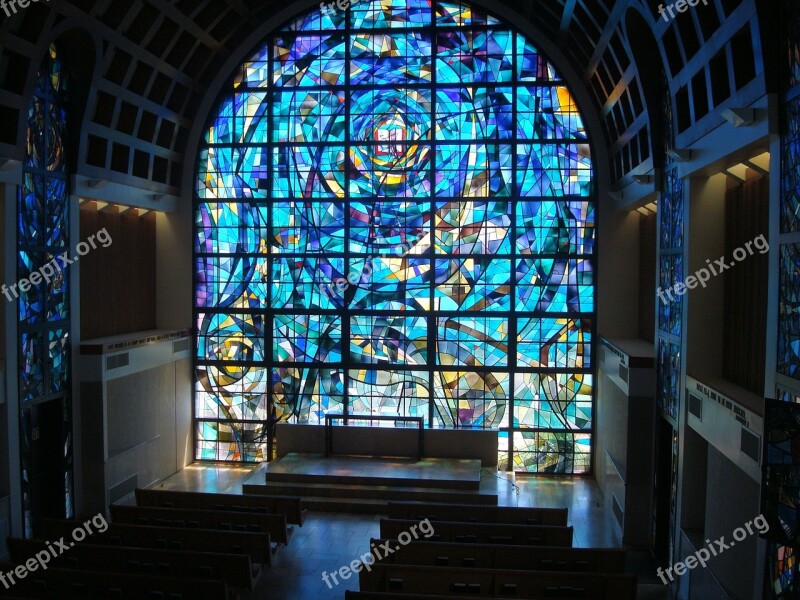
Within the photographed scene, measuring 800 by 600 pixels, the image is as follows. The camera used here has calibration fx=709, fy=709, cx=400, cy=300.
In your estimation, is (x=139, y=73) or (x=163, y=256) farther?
(x=163, y=256)

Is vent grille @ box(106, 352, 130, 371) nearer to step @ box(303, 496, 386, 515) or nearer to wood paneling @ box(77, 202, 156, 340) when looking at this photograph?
wood paneling @ box(77, 202, 156, 340)

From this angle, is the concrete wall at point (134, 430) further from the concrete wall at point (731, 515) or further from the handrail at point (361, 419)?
the concrete wall at point (731, 515)

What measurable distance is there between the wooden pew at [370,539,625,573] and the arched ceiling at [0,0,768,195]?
17.8 ft

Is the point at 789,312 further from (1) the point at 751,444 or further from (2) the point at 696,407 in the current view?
(2) the point at 696,407

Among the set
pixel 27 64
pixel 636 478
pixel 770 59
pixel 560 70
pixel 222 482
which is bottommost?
pixel 222 482

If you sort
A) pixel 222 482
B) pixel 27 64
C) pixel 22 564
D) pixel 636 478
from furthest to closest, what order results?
1. pixel 222 482
2. pixel 636 478
3. pixel 27 64
4. pixel 22 564

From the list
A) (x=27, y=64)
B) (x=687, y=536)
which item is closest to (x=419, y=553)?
(x=687, y=536)

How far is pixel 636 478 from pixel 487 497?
2.88m

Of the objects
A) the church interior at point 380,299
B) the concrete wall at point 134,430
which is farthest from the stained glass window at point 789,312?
the concrete wall at point 134,430

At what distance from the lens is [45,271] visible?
39.0 ft

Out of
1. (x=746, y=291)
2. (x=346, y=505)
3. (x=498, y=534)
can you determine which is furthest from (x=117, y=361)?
(x=746, y=291)

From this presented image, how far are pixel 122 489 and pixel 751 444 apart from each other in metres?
11.0

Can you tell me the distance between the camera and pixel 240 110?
52.5 ft

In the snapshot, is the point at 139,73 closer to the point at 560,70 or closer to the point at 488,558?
the point at 560,70
